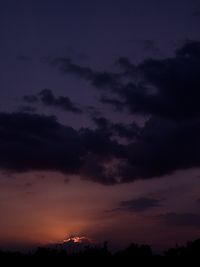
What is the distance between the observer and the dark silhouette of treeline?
254ft

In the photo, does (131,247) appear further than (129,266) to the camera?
Yes

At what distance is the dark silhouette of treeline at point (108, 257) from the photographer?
254 feet

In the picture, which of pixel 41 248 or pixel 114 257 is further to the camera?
pixel 41 248

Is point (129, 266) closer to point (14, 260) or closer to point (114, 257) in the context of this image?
point (114, 257)

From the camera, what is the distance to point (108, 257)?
271 feet

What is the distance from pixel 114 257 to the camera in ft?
268

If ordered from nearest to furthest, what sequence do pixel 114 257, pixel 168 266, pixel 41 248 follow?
1. pixel 168 266
2. pixel 114 257
3. pixel 41 248

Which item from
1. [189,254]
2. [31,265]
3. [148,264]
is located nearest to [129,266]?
[148,264]

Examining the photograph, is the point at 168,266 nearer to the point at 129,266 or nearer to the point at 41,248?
the point at 129,266

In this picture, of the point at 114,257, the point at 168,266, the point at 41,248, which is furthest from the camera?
the point at 41,248

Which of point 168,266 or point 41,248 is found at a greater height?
point 41,248

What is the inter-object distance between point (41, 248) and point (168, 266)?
2120 cm

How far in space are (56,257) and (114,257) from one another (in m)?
8.41

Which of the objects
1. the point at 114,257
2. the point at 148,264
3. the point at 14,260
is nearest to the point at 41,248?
the point at 14,260
